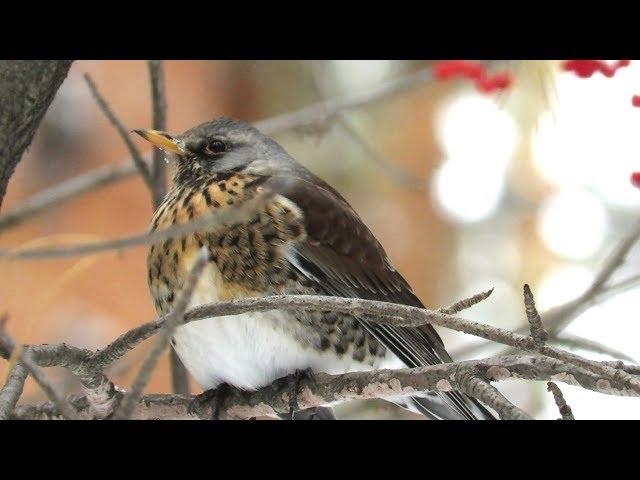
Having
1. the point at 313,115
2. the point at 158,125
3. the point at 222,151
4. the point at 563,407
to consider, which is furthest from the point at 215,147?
the point at 563,407

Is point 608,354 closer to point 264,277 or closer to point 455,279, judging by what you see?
point 264,277

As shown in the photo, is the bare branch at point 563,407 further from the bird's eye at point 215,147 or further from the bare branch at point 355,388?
the bird's eye at point 215,147

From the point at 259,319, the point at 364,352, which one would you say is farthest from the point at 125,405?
the point at 364,352

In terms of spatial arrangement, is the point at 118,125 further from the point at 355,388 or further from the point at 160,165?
the point at 355,388

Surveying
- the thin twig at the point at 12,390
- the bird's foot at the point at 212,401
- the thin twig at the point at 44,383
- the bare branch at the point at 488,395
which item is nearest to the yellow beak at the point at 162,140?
the bird's foot at the point at 212,401

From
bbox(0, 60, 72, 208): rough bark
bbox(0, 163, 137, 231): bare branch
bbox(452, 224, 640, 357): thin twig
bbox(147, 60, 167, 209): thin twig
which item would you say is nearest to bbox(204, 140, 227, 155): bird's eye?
bbox(147, 60, 167, 209): thin twig
